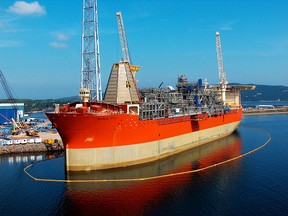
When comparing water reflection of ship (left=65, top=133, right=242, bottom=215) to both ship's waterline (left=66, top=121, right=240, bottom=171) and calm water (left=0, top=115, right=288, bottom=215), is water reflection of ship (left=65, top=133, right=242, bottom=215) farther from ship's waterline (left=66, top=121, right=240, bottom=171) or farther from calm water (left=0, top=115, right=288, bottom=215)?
ship's waterline (left=66, top=121, right=240, bottom=171)

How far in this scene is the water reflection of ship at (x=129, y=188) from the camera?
23.0 m

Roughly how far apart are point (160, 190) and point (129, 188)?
2737 mm

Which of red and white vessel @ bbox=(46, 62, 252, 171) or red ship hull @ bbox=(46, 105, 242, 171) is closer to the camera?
red ship hull @ bbox=(46, 105, 242, 171)

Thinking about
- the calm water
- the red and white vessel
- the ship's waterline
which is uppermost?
the red and white vessel

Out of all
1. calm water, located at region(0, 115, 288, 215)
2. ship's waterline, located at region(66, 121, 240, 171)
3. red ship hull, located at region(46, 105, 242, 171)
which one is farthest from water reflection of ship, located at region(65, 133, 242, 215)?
red ship hull, located at region(46, 105, 242, 171)

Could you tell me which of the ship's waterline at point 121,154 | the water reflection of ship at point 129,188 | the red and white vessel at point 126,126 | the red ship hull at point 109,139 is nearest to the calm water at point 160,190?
the water reflection of ship at point 129,188

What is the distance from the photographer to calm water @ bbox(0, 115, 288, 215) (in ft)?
73.9

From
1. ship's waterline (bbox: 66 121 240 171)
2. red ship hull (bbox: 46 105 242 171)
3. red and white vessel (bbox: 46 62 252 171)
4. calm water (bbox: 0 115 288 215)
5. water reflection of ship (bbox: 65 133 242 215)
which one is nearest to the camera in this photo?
calm water (bbox: 0 115 288 215)

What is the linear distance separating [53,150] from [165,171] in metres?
20.1

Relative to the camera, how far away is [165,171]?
106 ft

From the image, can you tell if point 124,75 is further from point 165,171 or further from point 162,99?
point 165,171

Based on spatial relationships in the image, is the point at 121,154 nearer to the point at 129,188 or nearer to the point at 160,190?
the point at 129,188

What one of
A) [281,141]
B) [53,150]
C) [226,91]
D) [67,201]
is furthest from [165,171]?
[226,91]

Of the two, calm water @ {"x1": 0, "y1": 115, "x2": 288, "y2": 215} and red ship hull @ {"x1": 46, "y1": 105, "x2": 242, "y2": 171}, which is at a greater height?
red ship hull @ {"x1": 46, "y1": 105, "x2": 242, "y2": 171}
